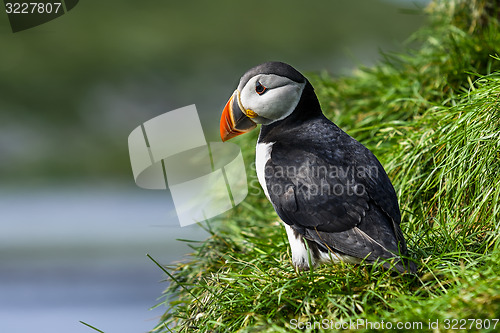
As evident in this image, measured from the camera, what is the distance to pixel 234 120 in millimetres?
2646

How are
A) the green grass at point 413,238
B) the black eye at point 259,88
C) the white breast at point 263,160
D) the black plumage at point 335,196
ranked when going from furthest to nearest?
the black eye at point 259,88 < the white breast at point 263,160 < the black plumage at point 335,196 < the green grass at point 413,238

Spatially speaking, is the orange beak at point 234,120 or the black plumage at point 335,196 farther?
the orange beak at point 234,120

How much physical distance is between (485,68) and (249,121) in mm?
1859

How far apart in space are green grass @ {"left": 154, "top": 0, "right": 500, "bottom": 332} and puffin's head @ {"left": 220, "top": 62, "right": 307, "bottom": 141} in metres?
0.66

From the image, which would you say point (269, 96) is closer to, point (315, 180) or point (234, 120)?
point (234, 120)

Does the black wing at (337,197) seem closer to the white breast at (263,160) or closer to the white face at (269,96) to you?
the white breast at (263,160)

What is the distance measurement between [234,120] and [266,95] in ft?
0.69

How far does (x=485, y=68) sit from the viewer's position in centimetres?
362

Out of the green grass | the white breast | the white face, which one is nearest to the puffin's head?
the white face

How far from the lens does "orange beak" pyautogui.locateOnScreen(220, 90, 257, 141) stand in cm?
263

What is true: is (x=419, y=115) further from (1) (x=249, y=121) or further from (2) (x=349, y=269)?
(2) (x=349, y=269)

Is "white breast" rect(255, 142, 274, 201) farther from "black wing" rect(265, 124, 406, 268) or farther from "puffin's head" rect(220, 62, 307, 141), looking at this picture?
"puffin's head" rect(220, 62, 307, 141)

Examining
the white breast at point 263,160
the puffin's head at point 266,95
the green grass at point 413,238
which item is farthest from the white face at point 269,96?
the green grass at point 413,238

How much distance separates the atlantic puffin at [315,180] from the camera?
2172mm
